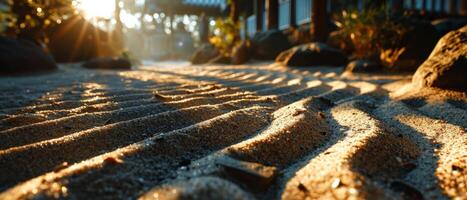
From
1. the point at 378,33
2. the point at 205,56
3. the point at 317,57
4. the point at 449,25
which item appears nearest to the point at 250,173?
the point at 378,33

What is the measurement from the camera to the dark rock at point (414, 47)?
14.9 feet

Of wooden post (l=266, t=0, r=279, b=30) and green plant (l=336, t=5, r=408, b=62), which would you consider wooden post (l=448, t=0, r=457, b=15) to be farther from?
wooden post (l=266, t=0, r=279, b=30)

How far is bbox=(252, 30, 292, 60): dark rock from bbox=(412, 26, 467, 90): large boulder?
6014mm

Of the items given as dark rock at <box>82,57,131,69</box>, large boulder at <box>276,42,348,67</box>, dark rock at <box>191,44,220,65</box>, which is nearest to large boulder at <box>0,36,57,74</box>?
dark rock at <box>82,57,131,69</box>

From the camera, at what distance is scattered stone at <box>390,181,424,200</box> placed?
901mm

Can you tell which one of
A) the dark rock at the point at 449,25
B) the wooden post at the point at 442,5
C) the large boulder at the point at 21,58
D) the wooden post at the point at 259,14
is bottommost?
the large boulder at the point at 21,58

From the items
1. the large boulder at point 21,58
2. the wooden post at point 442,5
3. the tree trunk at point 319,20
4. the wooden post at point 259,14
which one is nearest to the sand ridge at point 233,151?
the large boulder at point 21,58

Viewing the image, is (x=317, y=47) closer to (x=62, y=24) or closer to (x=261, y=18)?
A: (x=62, y=24)

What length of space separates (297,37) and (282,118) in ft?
24.6

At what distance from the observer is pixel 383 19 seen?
204 inches

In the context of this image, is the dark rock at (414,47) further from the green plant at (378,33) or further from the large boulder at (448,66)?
the large boulder at (448,66)

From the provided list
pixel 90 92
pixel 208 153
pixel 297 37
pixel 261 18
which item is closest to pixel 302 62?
pixel 297 37

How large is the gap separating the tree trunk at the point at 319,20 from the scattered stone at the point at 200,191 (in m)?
6.88

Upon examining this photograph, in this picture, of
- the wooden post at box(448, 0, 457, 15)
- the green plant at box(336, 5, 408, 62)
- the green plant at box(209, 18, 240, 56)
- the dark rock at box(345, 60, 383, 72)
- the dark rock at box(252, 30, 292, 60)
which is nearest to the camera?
the dark rock at box(345, 60, 383, 72)
